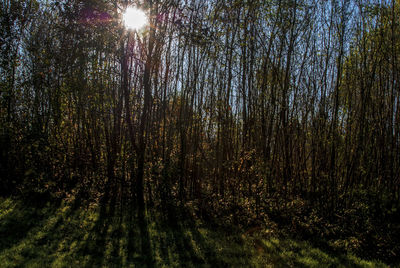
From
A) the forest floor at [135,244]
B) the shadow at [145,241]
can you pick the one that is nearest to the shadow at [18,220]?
the forest floor at [135,244]

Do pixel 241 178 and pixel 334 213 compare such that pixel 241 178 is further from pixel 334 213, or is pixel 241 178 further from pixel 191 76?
pixel 191 76

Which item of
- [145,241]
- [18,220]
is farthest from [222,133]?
[18,220]

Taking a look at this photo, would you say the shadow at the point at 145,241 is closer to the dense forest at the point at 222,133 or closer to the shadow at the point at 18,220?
the dense forest at the point at 222,133

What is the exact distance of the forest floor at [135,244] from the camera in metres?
4.17

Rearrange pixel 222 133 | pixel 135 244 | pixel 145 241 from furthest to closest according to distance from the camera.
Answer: pixel 222 133, pixel 145 241, pixel 135 244

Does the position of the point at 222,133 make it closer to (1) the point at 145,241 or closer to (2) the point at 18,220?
(1) the point at 145,241

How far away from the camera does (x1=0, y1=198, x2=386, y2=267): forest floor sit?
417 cm

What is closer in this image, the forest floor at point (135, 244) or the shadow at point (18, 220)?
the forest floor at point (135, 244)

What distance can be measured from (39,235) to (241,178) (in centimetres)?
420

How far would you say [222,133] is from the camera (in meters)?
7.19

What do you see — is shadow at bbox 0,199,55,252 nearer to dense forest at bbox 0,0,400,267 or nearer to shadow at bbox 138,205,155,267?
dense forest at bbox 0,0,400,267

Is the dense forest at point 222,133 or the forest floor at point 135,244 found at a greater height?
the dense forest at point 222,133

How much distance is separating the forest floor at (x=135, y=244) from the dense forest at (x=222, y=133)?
0.11 meters

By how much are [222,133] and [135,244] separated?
11.4ft
